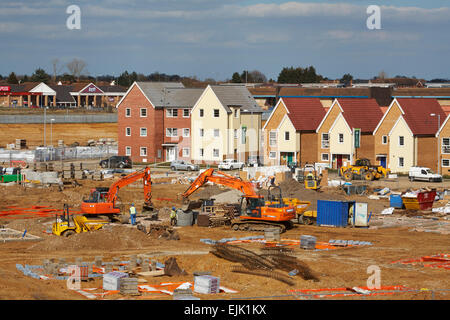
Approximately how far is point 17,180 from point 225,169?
2048 centimetres

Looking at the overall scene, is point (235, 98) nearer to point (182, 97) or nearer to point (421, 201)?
point (182, 97)

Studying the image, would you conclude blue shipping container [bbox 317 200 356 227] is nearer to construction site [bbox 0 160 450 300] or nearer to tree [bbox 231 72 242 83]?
construction site [bbox 0 160 450 300]

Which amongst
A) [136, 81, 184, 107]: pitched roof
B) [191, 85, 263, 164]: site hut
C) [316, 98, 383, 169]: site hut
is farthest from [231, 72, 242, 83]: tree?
[316, 98, 383, 169]: site hut

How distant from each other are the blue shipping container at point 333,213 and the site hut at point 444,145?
27.3 m

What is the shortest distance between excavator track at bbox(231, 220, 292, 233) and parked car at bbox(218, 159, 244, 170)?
3100cm

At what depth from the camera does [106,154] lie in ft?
285

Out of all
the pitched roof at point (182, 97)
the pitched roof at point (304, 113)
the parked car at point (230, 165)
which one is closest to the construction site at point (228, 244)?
the parked car at point (230, 165)

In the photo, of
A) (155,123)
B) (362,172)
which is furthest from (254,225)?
(155,123)

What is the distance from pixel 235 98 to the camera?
81.1 meters

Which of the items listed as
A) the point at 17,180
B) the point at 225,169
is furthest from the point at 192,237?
the point at 225,169

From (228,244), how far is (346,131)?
1498 inches

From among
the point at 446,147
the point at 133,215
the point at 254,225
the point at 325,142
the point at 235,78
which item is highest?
the point at 235,78

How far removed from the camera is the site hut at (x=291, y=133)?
3012 inches

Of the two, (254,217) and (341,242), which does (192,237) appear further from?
(341,242)
